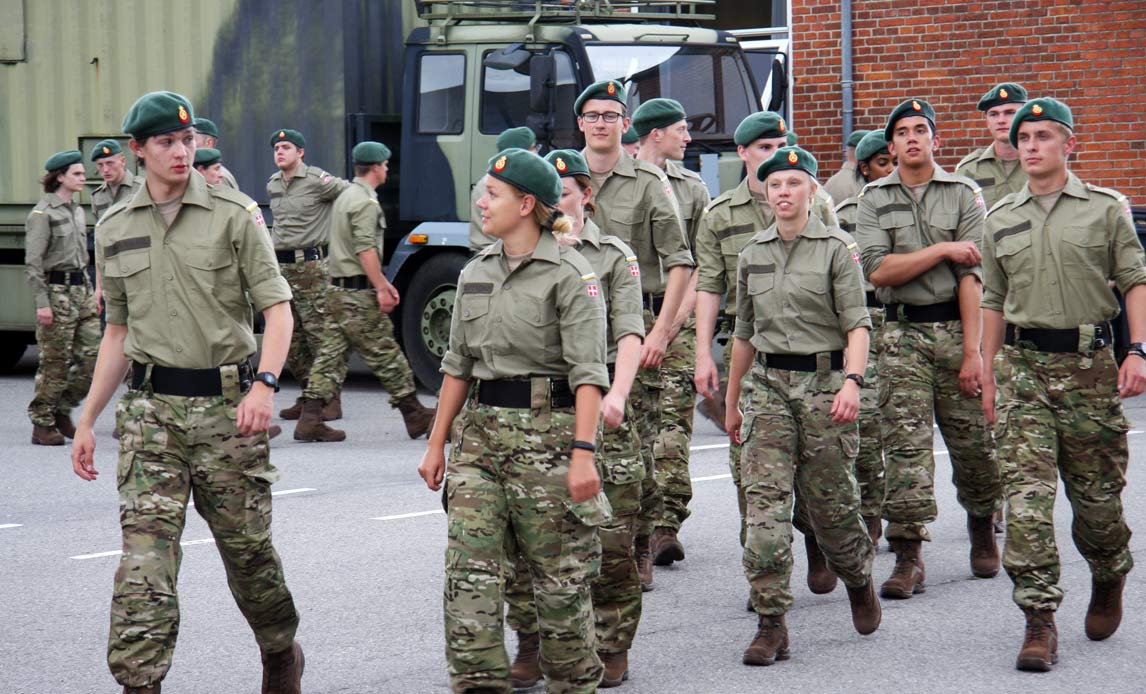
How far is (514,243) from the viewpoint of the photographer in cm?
519

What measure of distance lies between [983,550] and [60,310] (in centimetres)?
723

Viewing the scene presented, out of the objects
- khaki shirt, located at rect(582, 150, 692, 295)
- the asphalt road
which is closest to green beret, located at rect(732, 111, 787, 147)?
khaki shirt, located at rect(582, 150, 692, 295)

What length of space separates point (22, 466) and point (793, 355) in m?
6.60

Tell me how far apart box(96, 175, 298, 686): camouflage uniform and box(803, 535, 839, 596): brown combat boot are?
2529 millimetres

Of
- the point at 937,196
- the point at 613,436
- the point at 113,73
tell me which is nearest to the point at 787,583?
the point at 613,436

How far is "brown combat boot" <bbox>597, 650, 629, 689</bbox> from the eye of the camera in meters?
5.81

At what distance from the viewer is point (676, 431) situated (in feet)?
25.5

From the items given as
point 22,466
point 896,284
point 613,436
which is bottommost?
point 22,466

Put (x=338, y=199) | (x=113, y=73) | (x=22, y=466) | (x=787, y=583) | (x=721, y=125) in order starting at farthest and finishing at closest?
(x=113, y=73), (x=721, y=125), (x=338, y=199), (x=22, y=466), (x=787, y=583)

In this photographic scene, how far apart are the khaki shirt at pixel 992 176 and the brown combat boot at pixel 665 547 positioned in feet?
7.75

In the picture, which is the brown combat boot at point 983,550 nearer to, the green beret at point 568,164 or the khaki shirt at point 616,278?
the khaki shirt at point 616,278

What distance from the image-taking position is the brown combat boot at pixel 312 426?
11.8m

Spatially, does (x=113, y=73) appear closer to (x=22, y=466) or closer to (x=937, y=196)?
(x=22, y=466)

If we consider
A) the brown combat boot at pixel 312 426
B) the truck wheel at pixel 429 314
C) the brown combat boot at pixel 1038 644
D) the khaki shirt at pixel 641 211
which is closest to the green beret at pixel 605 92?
the khaki shirt at pixel 641 211
